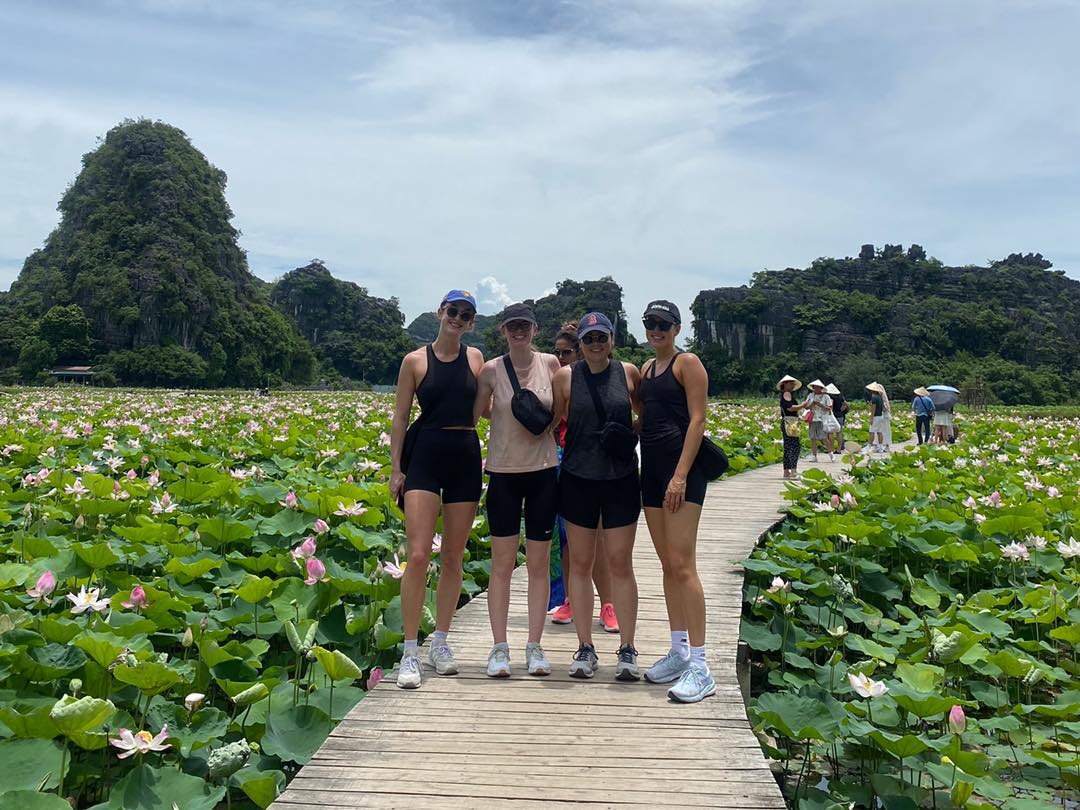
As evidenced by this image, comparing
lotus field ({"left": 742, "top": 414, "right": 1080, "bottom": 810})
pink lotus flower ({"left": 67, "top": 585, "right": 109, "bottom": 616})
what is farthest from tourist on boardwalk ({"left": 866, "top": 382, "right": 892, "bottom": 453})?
pink lotus flower ({"left": 67, "top": 585, "right": 109, "bottom": 616})

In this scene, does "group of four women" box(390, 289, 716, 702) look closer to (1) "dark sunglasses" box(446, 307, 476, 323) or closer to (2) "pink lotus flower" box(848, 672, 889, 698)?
(1) "dark sunglasses" box(446, 307, 476, 323)

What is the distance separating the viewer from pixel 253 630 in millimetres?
3463

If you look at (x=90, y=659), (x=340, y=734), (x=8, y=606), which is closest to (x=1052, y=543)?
(x=340, y=734)

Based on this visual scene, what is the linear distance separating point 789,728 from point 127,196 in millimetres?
61275

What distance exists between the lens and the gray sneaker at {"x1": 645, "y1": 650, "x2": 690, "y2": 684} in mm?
3113

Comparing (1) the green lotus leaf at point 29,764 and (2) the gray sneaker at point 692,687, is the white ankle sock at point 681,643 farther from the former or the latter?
(1) the green lotus leaf at point 29,764

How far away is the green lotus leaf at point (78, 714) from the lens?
216 centimetres

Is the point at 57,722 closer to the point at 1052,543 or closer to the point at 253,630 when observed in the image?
the point at 253,630

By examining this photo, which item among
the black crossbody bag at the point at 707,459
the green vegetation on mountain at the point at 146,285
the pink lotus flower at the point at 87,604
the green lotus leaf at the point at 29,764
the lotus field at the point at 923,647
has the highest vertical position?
the green vegetation on mountain at the point at 146,285

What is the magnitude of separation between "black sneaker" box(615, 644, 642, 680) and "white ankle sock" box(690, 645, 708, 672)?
0.25 meters

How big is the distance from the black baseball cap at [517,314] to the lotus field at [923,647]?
65.5 inches

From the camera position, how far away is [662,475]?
300 centimetres

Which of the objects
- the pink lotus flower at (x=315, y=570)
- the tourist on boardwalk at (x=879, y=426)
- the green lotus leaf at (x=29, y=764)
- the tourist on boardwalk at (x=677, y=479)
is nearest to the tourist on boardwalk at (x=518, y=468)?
the tourist on boardwalk at (x=677, y=479)

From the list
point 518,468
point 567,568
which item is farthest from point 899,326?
point 518,468
